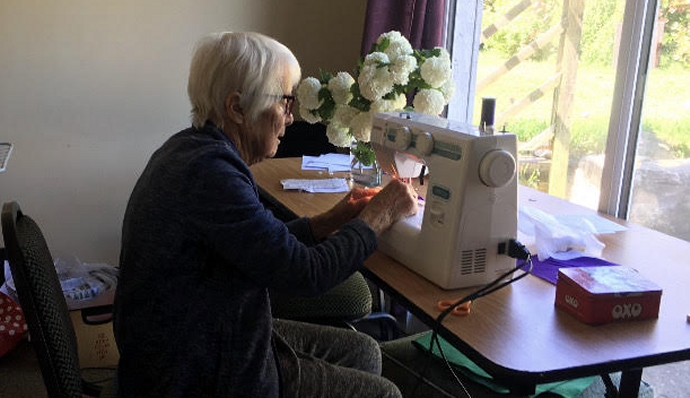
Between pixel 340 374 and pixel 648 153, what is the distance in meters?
1.25

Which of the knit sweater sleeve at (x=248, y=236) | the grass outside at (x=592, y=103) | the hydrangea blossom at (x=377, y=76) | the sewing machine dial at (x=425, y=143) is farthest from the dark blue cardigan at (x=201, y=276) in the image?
the grass outside at (x=592, y=103)

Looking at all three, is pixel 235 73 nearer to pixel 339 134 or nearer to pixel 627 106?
pixel 339 134

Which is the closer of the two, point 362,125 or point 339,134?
point 362,125

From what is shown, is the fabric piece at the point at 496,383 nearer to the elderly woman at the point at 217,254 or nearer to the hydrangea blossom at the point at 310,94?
the elderly woman at the point at 217,254

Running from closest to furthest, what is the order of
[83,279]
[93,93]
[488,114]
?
[488,114] → [83,279] → [93,93]

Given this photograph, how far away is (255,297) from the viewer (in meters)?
1.20

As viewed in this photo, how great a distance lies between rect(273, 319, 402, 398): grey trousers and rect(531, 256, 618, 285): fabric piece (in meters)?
0.39

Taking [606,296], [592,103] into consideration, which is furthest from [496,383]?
[592,103]

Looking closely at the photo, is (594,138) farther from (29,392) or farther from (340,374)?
(29,392)

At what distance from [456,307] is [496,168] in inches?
10.7

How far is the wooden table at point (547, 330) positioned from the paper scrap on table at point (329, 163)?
88cm

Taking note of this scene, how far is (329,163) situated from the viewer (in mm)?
2422

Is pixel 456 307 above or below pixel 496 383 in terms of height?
above

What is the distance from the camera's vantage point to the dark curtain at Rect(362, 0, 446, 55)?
259 cm
